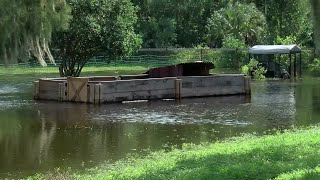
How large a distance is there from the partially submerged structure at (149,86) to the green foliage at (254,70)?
33.5 feet

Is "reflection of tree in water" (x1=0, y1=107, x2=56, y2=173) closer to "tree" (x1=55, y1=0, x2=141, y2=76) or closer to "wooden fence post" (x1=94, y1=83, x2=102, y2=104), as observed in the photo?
"wooden fence post" (x1=94, y1=83, x2=102, y2=104)

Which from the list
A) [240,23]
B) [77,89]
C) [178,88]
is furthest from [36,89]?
[240,23]

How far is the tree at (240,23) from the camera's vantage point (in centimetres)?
5038

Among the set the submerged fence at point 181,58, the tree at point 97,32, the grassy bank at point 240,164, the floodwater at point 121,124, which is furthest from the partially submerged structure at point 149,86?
the submerged fence at point 181,58

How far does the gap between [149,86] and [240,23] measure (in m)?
26.4

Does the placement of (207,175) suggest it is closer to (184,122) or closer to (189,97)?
(184,122)

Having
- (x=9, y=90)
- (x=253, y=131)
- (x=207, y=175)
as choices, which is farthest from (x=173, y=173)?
(x=9, y=90)

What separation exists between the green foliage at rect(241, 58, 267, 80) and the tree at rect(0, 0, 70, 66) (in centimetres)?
3023

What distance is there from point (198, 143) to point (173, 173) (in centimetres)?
574

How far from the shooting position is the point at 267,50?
3884 centimetres

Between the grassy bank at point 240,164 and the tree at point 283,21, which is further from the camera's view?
the tree at point 283,21

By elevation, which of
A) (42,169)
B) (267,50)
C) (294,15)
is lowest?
(42,169)

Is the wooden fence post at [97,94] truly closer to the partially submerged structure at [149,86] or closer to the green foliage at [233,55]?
the partially submerged structure at [149,86]

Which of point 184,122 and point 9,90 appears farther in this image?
point 9,90
